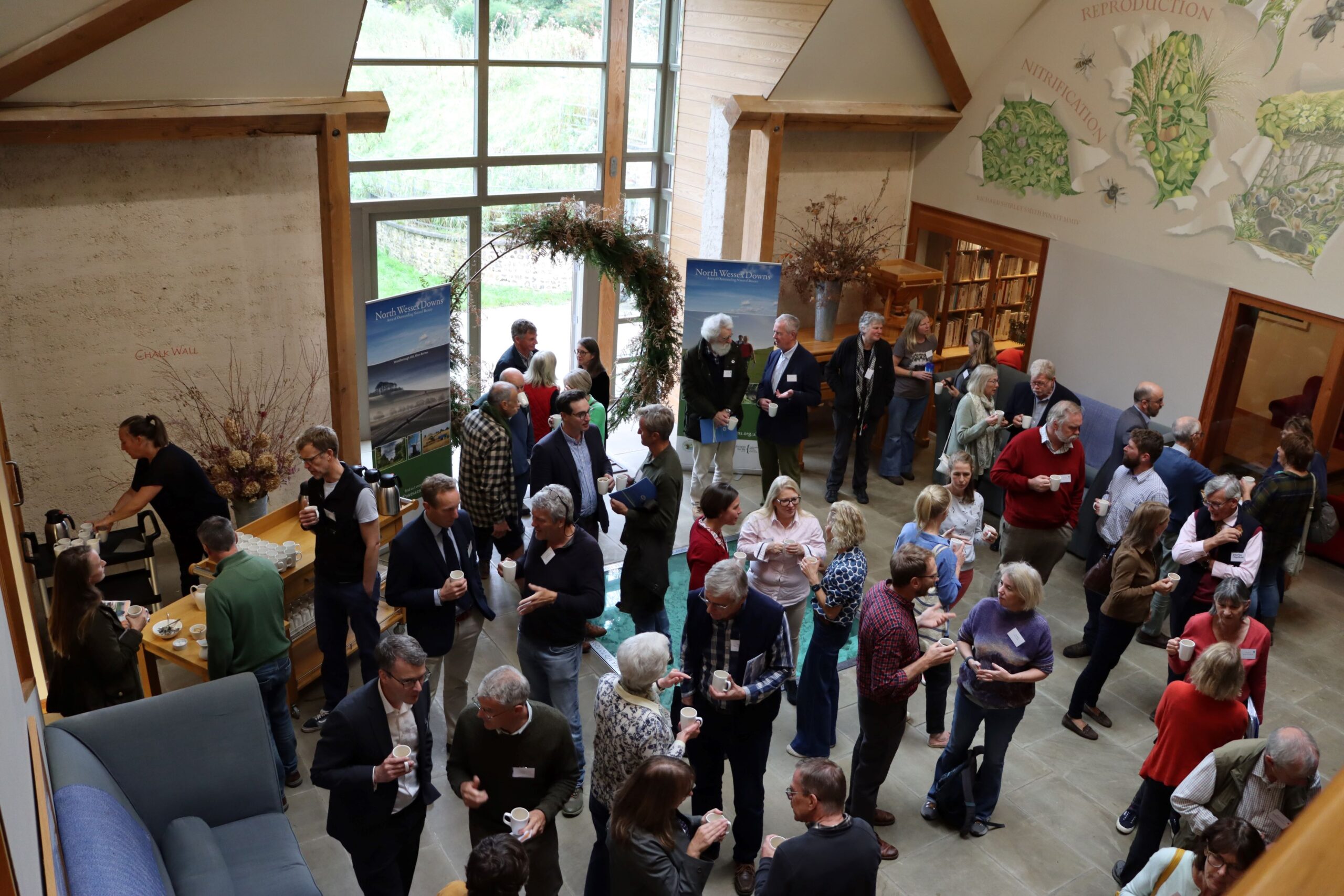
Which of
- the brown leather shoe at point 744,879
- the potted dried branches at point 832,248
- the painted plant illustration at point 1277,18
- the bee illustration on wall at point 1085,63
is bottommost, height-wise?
the brown leather shoe at point 744,879

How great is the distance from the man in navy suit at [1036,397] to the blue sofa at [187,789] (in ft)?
17.2

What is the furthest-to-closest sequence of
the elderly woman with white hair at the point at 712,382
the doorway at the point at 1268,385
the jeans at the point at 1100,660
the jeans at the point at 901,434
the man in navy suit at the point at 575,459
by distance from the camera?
the jeans at the point at 901,434
the elderly woman with white hair at the point at 712,382
the doorway at the point at 1268,385
the man in navy suit at the point at 575,459
the jeans at the point at 1100,660

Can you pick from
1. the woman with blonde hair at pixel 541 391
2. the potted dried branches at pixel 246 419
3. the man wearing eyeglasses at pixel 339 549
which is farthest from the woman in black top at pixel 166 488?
the woman with blonde hair at pixel 541 391

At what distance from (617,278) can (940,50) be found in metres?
3.69

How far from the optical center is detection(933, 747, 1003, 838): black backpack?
5141 mm

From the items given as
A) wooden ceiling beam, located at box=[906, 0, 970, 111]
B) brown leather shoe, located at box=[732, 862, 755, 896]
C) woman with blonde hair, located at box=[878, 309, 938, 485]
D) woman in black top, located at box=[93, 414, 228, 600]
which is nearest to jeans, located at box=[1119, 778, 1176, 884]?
brown leather shoe, located at box=[732, 862, 755, 896]

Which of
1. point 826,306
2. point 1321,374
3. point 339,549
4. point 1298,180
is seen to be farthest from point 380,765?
point 1298,180

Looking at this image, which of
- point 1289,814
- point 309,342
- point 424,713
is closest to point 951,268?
point 309,342

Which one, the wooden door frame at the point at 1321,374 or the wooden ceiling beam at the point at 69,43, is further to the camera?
the wooden door frame at the point at 1321,374

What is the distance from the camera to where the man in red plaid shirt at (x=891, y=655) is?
442 centimetres

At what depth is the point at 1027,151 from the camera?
964cm

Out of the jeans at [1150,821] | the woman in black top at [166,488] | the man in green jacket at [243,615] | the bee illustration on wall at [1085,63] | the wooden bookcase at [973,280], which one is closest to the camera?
the jeans at [1150,821]

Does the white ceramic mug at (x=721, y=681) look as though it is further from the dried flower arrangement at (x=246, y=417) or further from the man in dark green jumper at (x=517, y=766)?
the dried flower arrangement at (x=246, y=417)

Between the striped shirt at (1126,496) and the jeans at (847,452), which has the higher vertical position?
the striped shirt at (1126,496)
